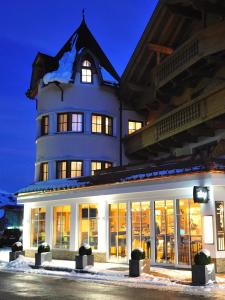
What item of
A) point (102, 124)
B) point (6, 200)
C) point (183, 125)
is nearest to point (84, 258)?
point (183, 125)

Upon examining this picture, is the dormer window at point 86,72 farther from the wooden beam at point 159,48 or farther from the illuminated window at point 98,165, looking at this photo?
the illuminated window at point 98,165

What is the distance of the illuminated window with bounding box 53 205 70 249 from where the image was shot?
2415 cm

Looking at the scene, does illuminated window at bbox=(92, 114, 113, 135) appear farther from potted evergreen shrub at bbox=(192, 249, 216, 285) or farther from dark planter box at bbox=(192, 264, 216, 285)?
dark planter box at bbox=(192, 264, 216, 285)

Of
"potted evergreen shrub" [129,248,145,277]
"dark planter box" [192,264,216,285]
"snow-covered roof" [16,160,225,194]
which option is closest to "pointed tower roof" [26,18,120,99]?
"snow-covered roof" [16,160,225,194]

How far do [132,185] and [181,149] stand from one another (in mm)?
5725

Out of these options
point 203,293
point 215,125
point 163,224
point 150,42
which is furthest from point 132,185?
point 150,42

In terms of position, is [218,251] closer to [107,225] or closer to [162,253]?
[162,253]

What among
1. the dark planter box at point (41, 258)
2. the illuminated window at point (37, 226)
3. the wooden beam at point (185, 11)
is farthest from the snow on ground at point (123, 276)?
the wooden beam at point (185, 11)

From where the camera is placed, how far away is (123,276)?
1728 cm

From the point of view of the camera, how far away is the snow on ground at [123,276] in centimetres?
1438

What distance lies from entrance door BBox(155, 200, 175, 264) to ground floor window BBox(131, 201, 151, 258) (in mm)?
561

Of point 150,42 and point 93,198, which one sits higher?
point 150,42

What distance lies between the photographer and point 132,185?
68.1ft

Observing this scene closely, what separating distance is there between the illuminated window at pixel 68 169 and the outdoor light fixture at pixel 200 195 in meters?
12.3
